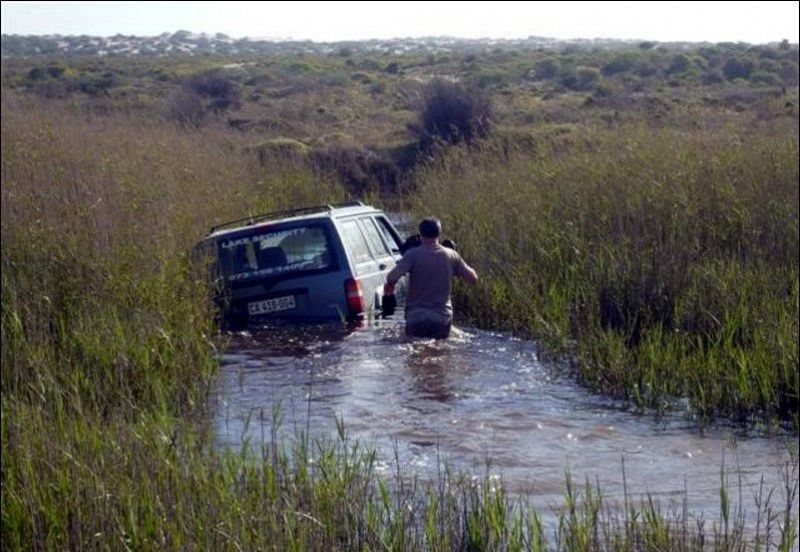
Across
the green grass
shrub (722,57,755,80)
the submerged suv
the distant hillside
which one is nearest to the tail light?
the submerged suv

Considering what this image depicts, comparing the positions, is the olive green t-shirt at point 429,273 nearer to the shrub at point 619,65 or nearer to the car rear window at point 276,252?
the car rear window at point 276,252

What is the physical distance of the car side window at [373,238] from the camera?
12.6 metres

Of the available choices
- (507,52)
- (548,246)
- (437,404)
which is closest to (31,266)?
(437,404)

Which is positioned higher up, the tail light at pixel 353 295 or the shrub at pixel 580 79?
the shrub at pixel 580 79

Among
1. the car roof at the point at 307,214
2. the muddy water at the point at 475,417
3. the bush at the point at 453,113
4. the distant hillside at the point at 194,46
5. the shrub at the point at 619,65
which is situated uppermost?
the distant hillside at the point at 194,46

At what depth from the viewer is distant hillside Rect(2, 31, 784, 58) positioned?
4.62m

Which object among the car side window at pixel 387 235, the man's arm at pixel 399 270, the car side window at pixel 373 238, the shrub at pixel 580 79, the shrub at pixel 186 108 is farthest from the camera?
the shrub at pixel 580 79

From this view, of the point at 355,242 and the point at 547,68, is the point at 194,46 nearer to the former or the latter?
the point at 355,242

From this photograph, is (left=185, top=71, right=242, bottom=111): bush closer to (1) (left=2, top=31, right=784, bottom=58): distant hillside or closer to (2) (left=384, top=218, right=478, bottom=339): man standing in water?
(1) (left=2, top=31, right=784, bottom=58): distant hillside

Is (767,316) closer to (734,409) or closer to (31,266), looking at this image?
(734,409)

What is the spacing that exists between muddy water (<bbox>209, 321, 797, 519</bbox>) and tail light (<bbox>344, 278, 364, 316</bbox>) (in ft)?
1.15

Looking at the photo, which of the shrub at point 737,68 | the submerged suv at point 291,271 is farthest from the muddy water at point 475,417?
the shrub at point 737,68

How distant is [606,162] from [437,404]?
7.06 meters

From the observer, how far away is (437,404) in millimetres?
10117
